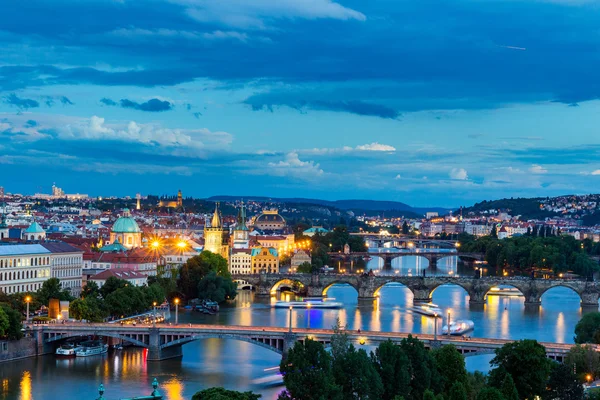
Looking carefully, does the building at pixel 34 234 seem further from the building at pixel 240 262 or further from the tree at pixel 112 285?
the building at pixel 240 262

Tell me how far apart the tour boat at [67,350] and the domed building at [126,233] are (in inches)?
1267

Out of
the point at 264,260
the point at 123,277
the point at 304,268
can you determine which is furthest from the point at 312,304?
the point at 264,260

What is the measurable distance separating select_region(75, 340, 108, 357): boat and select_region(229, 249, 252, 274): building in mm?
38257

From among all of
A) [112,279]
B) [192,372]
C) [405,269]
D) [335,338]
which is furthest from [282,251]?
[335,338]

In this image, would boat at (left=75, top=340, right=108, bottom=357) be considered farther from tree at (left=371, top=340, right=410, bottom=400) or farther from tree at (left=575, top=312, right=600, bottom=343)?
tree at (left=575, top=312, right=600, bottom=343)

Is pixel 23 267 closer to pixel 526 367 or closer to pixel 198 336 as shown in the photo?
pixel 198 336

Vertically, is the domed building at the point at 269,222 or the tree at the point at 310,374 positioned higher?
the domed building at the point at 269,222

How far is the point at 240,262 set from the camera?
79562 millimetres

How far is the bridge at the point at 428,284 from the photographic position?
61812 millimetres

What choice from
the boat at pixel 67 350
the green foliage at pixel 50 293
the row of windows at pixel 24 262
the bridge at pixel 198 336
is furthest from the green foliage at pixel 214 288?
the boat at pixel 67 350

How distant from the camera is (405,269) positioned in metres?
90.5

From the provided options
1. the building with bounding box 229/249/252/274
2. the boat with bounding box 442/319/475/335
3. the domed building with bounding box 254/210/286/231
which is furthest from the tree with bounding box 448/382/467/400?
the domed building with bounding box 254/210/286/231

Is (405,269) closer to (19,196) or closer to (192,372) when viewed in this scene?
(192,372)

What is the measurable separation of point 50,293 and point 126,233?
2673 cm
